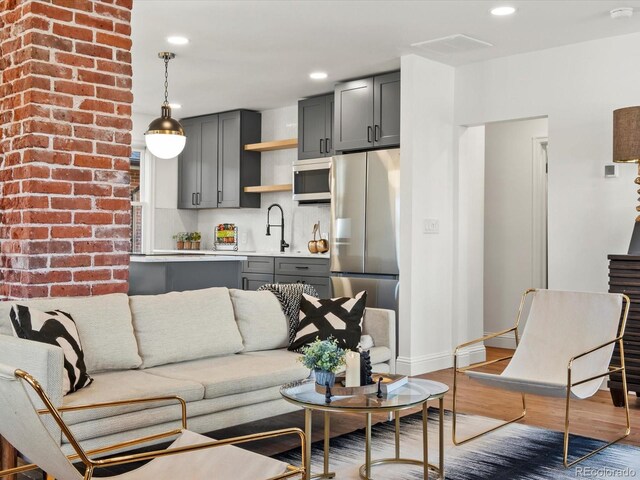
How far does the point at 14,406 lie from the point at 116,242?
2121 millimetres

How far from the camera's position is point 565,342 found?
397 cm

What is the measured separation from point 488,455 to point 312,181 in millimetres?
3859

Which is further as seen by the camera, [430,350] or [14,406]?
[430,350]

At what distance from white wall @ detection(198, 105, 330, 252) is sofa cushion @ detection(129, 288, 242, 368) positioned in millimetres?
3392

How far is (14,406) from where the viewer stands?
1752mm

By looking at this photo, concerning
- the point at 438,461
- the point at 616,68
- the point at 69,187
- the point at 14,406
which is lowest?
the point at 438,461

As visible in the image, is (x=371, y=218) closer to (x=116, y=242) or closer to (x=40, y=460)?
(x=116, y=242)

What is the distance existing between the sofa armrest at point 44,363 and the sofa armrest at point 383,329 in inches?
83.0

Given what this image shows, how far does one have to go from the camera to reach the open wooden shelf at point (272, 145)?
23.6ft

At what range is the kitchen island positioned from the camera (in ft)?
18.0

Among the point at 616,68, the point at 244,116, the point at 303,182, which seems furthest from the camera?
the point at 244,116

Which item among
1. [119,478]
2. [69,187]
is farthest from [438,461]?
[69,187]

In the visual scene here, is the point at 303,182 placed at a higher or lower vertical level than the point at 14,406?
higher

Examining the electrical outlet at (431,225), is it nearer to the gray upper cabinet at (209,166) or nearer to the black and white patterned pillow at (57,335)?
the gray upper cabinet at (209,166)
